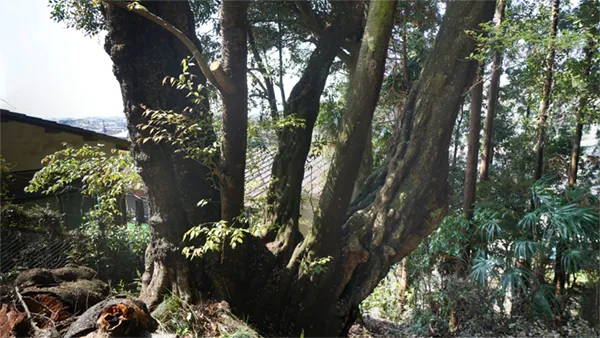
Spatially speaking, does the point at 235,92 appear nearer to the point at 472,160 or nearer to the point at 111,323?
the point at 111,323

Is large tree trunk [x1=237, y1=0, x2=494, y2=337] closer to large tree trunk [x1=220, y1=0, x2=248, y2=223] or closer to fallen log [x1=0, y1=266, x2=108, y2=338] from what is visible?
large tree trunk [x1=220, y1=0, x2=248, y2=223]

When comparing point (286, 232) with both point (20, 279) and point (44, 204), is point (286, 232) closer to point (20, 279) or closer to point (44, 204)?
point (20, 279)

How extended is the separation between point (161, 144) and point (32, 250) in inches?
115

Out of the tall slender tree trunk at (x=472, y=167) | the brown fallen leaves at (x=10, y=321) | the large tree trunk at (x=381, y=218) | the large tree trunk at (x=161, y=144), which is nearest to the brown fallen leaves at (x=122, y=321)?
the brown fallen leaves at (x=10, y=321)

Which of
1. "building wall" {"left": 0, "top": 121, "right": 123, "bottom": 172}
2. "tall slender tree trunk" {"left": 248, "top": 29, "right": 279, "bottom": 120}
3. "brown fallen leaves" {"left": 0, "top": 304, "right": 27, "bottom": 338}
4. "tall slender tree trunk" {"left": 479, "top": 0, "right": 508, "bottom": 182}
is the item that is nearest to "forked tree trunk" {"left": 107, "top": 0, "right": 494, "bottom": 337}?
"brown fallen leaves" {"left": 0, "top": 304, "right": 27, "bottom": 338}

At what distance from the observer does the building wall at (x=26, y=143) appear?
5367 millimetres

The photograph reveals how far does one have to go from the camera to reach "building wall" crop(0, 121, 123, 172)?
5367 mm

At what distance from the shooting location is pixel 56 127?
5.81 m

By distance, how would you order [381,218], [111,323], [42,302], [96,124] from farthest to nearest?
[96,124] → [381,218] → [42,302] → [111,323]

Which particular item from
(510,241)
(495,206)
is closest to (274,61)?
(495,206)

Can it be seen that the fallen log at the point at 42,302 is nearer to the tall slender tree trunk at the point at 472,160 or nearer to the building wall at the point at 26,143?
the building wall at the point at 26,143

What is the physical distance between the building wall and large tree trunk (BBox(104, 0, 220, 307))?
350 cm

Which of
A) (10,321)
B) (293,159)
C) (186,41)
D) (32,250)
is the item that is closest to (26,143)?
(32,250)

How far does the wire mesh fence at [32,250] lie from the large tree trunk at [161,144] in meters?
2.22
